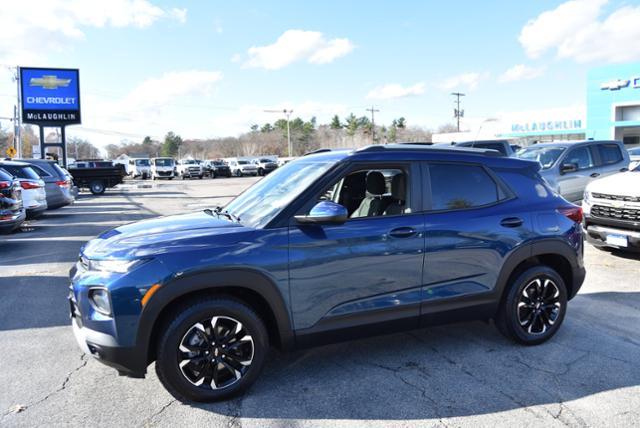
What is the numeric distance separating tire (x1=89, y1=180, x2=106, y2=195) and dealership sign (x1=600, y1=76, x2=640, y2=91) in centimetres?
3790

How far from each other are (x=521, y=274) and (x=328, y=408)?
84.8 inches

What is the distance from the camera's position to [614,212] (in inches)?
297

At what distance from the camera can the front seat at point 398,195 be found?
13.3 feet

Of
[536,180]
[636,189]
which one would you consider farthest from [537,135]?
[536,180]

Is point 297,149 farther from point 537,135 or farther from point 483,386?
point 483,386

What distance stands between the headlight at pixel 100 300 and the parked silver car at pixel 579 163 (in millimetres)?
10204

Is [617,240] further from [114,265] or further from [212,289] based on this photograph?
[114,265]

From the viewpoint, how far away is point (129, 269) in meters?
3.25

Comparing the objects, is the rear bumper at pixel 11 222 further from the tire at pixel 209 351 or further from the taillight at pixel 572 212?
the taillight at pixel 572 212

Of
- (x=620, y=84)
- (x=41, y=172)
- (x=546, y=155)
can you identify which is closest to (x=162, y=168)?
(x=41, y=172)

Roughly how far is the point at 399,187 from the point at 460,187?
0.54m

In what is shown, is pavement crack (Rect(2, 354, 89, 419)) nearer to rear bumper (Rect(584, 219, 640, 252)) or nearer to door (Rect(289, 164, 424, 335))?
door (Rect(289, 164, 424, 335))

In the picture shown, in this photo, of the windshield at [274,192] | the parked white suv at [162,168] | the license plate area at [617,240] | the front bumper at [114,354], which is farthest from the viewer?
the parked white suv at [162,168]

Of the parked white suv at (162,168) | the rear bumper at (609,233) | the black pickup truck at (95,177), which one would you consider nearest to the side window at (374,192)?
the rear bumper at (609,233)
